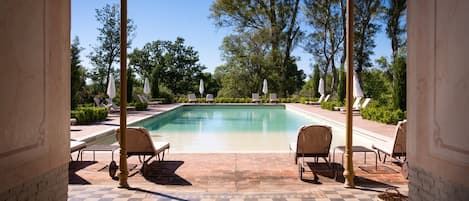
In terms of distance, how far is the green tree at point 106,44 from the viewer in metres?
25.1

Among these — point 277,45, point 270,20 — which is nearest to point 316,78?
point 277,45

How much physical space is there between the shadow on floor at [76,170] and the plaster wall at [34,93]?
1.63 metres

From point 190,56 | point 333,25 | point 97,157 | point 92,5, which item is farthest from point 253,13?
point 97,157

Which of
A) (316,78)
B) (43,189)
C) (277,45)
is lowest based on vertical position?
(43,189)

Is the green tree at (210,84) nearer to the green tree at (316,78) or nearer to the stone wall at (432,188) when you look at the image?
the green tree at (316,78)

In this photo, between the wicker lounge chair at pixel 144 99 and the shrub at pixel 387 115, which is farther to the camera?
the wicker lounge chair at pixel 144 99

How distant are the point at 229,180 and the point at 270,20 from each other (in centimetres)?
2121

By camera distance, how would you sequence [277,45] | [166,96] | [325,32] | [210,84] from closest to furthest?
1. [325,32]
2. [166,96]
3. [277,45]
4. [210,84]

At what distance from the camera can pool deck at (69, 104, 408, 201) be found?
3973 millimetres

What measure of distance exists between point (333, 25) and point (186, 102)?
10.7 metres

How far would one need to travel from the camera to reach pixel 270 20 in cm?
2473

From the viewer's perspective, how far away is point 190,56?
29.9 m

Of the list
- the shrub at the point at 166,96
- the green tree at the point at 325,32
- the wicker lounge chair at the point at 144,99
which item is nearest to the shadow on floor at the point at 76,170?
the wicker lounge chair at the point at 144,99

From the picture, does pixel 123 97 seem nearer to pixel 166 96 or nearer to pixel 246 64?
A: pixel 166 96
